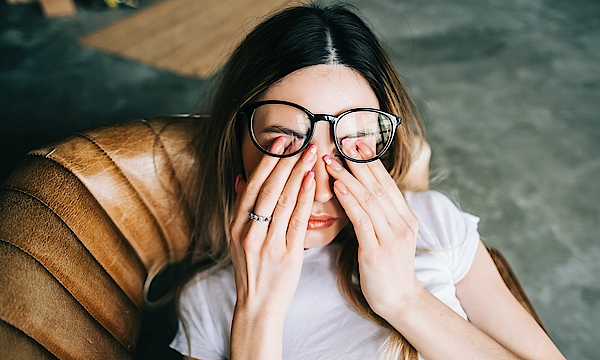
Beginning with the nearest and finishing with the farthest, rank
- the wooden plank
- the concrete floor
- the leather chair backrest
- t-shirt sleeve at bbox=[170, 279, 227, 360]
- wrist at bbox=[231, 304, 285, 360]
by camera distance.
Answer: the leather chair backrest → wrist at bbox=[231, 304, 285, 360] → t-shirt sleeve at bbox=[170, 279, 227, 360] → the concrete floor → the wooden plank

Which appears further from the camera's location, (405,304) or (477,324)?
(477,324)

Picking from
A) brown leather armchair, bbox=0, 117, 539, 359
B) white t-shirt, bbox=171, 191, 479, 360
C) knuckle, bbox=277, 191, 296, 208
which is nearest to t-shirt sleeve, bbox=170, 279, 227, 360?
white t-shirt, bbox=171, 191, 479, 360

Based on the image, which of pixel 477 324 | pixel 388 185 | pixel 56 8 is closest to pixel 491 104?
pixel 477 324

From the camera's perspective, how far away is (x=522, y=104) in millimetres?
3297

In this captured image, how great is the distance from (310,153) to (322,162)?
0.13 feet

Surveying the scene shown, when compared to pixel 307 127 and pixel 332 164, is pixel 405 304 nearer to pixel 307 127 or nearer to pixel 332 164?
pixel 332 164

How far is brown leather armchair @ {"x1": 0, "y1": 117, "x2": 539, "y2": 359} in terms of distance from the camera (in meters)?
0.94

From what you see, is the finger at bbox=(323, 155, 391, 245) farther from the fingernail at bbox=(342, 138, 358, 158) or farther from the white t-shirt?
the white t-shirt

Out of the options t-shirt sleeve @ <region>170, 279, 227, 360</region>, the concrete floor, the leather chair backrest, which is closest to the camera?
the leather chair backrest

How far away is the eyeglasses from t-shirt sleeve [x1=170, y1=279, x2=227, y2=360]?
1.61 ft

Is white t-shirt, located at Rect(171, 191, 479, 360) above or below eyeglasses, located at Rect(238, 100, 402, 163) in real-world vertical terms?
below

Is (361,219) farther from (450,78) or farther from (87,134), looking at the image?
(450,78)

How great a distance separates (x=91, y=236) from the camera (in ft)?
3.76

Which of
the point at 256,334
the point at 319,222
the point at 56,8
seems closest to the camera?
the point at 256,334
